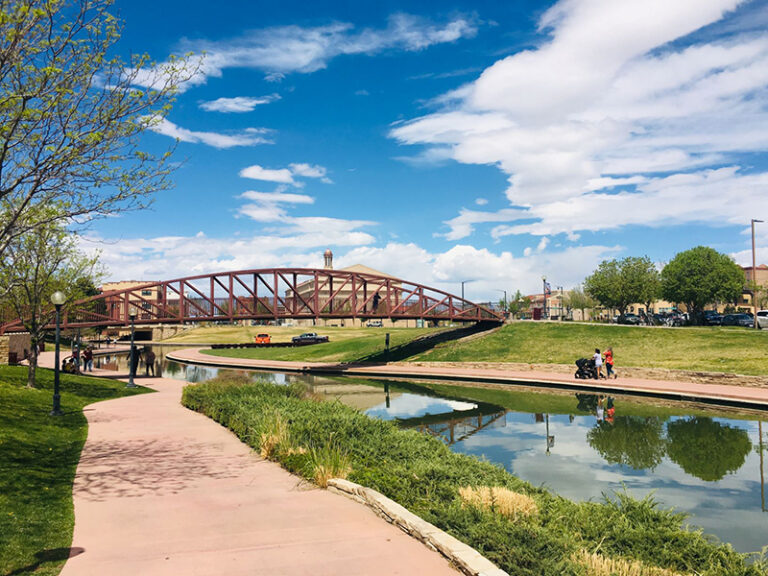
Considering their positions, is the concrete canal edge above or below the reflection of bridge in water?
above

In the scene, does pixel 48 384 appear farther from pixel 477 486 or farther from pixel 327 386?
pixel 477 486

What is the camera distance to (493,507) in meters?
8.13

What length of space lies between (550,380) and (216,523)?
24476 millimetres

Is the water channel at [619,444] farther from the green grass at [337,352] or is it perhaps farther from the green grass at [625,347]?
the green grass at [337,352]

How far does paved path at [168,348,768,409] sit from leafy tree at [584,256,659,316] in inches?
1693

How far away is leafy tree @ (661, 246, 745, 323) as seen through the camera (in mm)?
76312

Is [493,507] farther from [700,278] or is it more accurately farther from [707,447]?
[700,278]

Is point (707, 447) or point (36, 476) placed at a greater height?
point (36, 476)

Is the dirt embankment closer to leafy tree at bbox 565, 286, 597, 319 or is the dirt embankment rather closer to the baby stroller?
the baby stroller

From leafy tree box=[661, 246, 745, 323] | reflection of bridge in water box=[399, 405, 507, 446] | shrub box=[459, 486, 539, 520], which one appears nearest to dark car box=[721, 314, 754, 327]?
leafy tree box=[661, 246, 745, 323]

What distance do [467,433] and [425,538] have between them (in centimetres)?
1197

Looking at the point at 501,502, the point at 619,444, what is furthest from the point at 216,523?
the point at 619,444

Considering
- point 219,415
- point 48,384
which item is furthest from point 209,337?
point 219,415

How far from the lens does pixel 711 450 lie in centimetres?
1580
